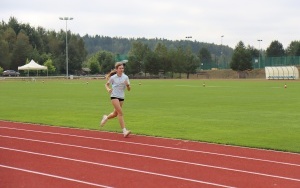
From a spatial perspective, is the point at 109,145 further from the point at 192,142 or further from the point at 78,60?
the point at 78,60

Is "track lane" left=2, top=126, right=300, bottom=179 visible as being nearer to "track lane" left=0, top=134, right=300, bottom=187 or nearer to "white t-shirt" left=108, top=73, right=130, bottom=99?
"track lane" left=0, top=134, right=300, bottom=187

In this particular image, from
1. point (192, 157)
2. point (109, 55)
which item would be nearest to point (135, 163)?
point (192, 157)

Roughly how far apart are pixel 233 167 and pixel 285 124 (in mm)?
7534

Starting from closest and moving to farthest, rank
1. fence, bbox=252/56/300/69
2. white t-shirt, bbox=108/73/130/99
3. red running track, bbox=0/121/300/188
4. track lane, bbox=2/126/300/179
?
red running track, bbox=0/121/300/188
track lane, bbox=2/126/300/179
white t-shirt, bbox=108/73/130/99
fence, bbox=252/56/300/69

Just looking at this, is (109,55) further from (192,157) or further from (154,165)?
(154,165)

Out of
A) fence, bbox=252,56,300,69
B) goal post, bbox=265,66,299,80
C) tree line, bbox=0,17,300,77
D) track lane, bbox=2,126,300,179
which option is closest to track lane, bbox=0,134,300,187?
track lane, bbox=2,126,300,179

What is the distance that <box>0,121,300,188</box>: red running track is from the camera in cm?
800

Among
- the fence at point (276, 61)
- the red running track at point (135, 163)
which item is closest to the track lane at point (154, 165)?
the red running track at point (135, 163)

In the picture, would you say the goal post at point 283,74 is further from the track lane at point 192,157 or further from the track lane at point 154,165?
the track lane at point 154,165

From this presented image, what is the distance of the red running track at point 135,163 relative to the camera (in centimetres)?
800

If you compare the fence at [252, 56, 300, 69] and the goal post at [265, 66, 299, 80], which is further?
the fence at [252, 56, 300, 69]

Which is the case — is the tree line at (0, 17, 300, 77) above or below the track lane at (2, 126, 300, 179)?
above

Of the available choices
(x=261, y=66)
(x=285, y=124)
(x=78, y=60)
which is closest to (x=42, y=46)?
(x=78, y=60)

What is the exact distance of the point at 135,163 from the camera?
9461 mm
